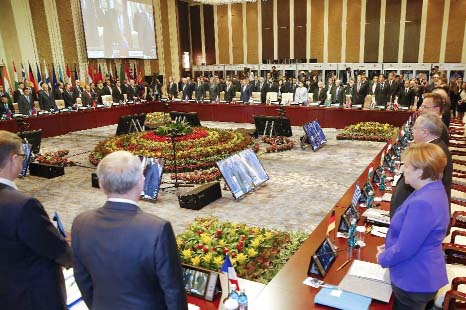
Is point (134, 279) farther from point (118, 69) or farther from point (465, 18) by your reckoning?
point (465, 18)

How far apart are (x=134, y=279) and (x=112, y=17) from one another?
55.4ft

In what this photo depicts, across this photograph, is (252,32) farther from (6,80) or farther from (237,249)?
(237,249)

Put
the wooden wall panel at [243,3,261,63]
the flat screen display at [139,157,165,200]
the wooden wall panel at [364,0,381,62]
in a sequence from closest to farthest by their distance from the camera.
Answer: the flat screen display at [139,157,165,200] < the wooden wall panel at [364,0,381,62] < the wooden wall panel at [243,3,261,63]

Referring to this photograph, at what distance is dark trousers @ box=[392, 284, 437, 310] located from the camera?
194 cm

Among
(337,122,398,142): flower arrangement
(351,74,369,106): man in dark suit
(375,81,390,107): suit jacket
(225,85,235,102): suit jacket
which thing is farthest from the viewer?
(225,85,235,102): suit jacket

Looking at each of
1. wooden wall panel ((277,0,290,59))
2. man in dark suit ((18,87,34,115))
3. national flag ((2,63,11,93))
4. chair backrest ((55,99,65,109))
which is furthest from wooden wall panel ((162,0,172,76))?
man in dark suit ((18,87,34,115))

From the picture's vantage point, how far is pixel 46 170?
287 inches

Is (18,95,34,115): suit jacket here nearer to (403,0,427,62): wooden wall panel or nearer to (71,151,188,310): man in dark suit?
(71,151,188,310): man in dark suit

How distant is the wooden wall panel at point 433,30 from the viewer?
16.8 metres

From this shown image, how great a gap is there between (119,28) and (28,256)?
1654cm

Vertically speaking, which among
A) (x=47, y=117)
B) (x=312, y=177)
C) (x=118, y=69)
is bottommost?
(x=312, y=177)

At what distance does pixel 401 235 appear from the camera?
1.86 metres

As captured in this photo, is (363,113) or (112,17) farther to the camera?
(112,17)

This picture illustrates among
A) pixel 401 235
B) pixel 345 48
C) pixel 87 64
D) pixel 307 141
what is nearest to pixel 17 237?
pixel 401 235
